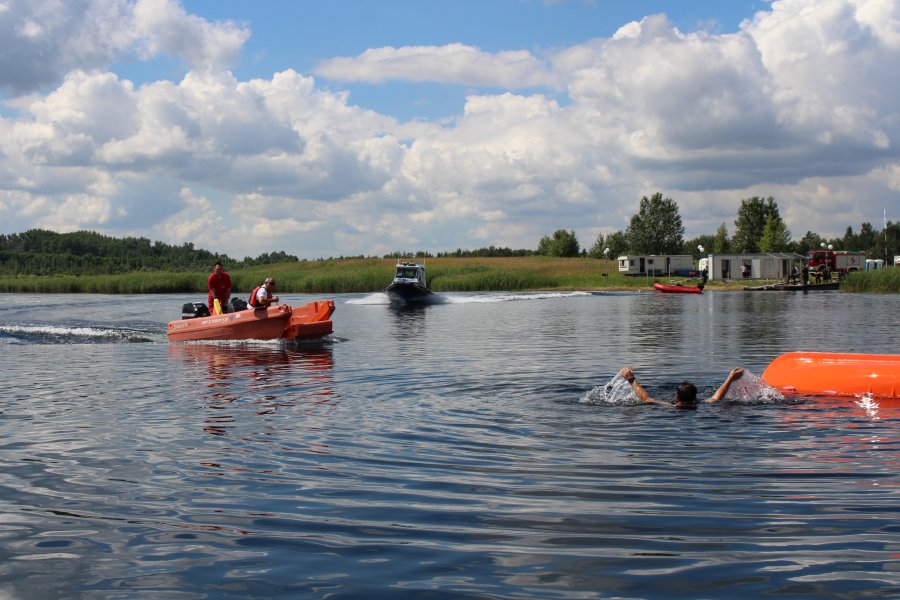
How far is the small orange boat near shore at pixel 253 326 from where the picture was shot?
2584 centimetres

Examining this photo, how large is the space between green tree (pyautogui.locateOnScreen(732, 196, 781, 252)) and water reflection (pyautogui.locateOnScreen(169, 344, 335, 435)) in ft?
374

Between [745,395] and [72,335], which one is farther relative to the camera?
[72,335]

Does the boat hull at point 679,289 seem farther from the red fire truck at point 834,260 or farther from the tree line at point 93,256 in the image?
the tree line at point 93,256

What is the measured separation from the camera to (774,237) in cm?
11488

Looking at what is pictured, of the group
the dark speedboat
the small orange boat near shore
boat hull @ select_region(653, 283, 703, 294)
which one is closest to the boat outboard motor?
the small orange boat near shore

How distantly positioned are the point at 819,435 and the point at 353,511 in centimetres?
609

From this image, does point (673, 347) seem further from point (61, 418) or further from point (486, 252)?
point (486, 252)

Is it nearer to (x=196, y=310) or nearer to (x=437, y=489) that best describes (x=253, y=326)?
(x=196, y=310)

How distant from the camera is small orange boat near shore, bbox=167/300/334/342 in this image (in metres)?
25.8

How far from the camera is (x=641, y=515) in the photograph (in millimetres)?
6941

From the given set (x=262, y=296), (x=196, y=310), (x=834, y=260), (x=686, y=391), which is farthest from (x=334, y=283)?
(x=686, y=391)

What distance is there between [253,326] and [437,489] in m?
19.1

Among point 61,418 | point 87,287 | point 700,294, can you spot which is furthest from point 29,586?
point 87,287

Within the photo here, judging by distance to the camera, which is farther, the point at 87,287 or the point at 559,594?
the point at 87,287
